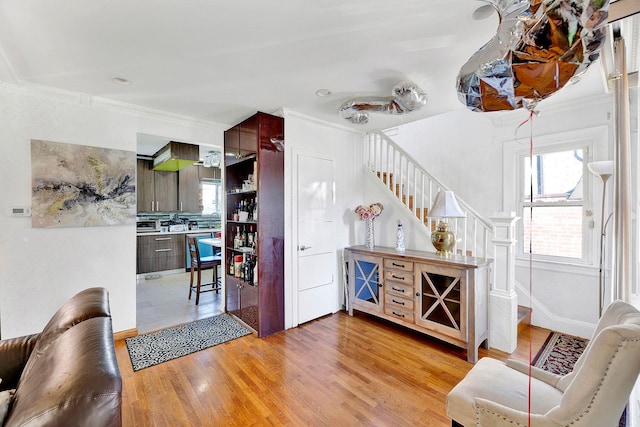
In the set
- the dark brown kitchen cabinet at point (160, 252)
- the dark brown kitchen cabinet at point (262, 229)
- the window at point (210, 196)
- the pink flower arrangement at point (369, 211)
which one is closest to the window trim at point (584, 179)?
the pink flower arrangement at point (369, 211)

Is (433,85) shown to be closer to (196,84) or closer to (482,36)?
(482,36)

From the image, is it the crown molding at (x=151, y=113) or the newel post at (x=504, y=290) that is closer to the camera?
the newel post at (x=504, y=290)

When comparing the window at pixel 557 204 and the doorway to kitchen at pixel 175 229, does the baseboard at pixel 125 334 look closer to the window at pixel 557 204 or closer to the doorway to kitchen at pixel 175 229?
the doorway to kitchen at pixel 175 229

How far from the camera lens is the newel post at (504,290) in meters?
2.67

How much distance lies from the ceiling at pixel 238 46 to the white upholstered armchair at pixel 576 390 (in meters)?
1.72

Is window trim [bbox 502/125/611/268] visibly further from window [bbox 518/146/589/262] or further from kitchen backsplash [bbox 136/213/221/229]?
kitchen backsplash [bbox 136/213/221/229]

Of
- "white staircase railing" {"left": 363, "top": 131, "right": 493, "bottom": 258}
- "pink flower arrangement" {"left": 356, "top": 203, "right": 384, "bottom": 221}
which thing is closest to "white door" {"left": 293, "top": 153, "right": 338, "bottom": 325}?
"pink flower arrangement" {"left": 356, "top": 203, "right": 384, "bottom": 221}

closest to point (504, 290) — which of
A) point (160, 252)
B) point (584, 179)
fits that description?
point (584, 179)

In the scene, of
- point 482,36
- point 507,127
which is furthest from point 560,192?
point 482,36

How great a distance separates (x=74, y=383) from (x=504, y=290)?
10.4 feet

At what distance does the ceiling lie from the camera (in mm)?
1590

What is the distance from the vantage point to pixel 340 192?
3852mm

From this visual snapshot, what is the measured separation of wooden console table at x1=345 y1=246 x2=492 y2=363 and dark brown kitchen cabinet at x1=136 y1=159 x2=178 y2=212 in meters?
4.66

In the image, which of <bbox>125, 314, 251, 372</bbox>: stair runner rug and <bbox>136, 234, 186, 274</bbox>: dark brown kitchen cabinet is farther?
<bbox>136, 234, 186, 274</bbox>: dark brown kitchen cabinet
